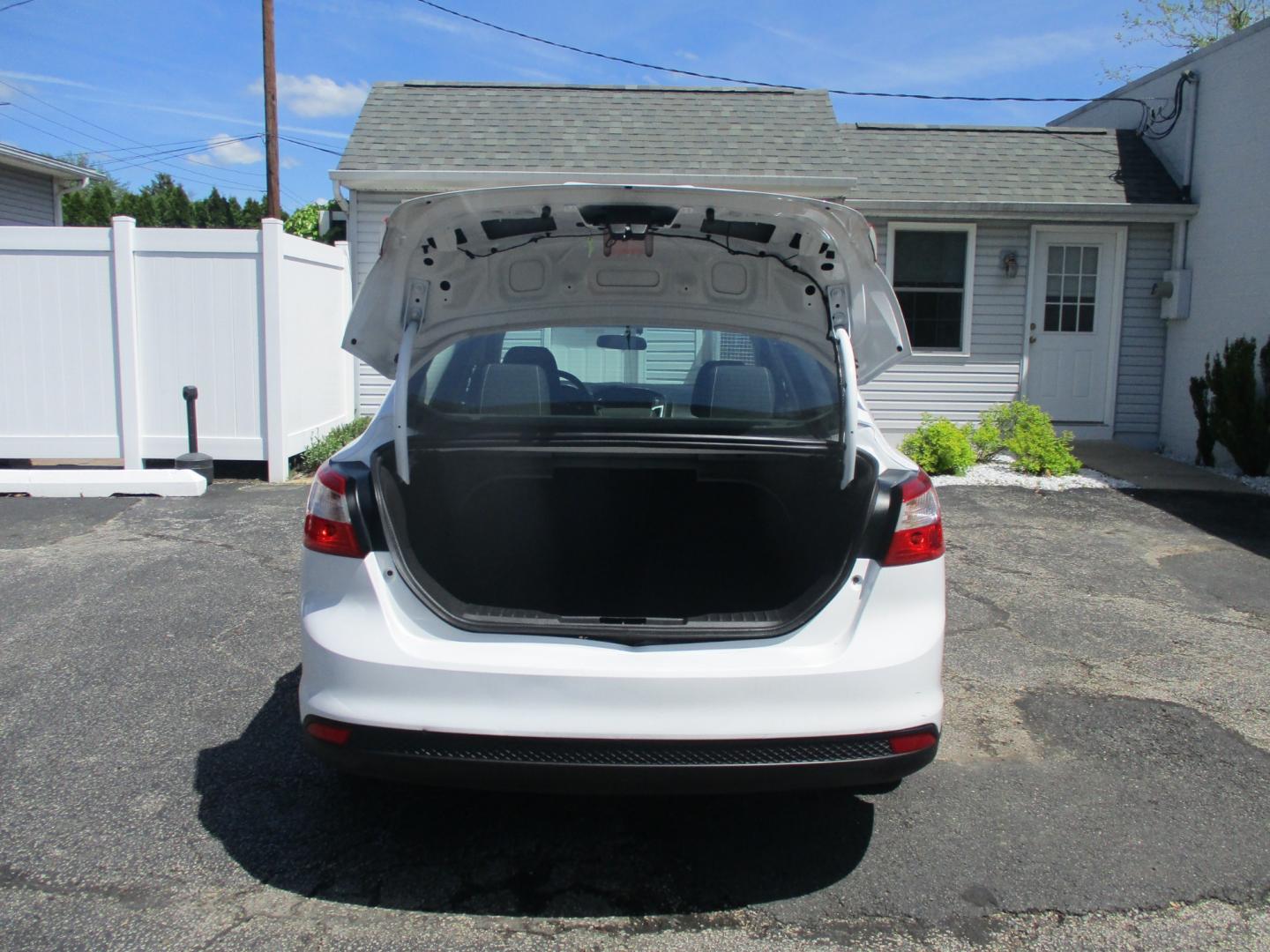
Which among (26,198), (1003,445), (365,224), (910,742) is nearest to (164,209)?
(26,198)

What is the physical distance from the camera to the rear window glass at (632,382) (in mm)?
3254

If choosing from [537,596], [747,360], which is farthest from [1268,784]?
[537,596]

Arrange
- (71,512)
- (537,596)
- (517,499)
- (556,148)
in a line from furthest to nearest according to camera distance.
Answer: (556,148), (71,512), (517,499), (537,596)

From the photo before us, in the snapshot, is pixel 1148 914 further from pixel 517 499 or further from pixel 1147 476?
pixel 1147 476

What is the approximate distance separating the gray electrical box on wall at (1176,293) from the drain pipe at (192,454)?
9.82m

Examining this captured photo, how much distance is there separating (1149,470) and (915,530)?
26.8ft

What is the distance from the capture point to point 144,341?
8.68 m

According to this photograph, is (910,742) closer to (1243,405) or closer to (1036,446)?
(1036,446)

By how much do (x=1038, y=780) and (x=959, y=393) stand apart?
855 cm

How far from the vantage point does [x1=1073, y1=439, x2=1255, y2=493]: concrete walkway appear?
891cm

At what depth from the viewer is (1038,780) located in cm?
335

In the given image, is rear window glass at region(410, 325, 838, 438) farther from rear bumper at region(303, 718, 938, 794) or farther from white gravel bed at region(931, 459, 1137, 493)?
white gravel bed at region(931, 459, 1137, 493)

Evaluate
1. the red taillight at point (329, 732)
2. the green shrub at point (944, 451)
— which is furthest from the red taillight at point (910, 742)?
the green shrub at point (944, 451)

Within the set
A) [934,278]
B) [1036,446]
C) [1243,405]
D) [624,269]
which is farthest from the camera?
[934,278]
